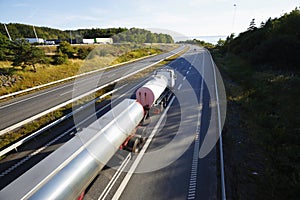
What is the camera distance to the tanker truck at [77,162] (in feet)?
13.6

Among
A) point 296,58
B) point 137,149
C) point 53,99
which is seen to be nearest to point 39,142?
point 137,149

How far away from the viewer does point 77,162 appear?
507 centimetres

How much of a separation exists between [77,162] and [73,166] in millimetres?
167

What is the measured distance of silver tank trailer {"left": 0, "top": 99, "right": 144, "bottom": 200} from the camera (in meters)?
4.11

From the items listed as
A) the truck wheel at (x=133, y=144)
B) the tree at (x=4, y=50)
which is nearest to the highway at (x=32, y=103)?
the truck wheel at (x=133, y=144)

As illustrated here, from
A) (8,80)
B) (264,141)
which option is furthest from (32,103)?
(264,141)

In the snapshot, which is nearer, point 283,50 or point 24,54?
point 283,50

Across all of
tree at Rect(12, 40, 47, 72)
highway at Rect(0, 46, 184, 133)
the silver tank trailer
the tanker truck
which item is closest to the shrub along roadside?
the tanker truck

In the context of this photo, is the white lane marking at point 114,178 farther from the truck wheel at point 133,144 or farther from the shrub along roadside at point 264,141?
the shrub along roadside at point 264,141

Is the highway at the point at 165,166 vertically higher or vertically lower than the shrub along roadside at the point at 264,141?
lower

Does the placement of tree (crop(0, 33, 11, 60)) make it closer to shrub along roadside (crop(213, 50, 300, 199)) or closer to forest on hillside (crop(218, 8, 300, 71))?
shrub along roadside (crop(213, 50, 300, 199))

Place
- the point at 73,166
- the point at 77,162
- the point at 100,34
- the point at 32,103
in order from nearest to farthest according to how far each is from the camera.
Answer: the point at 73,166 → the point at 77,162 → the point at 32,103 → the point at 100,34

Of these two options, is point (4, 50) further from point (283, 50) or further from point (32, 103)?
point (283, 50)

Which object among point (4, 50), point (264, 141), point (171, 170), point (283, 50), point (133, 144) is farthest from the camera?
point (4, 50)
